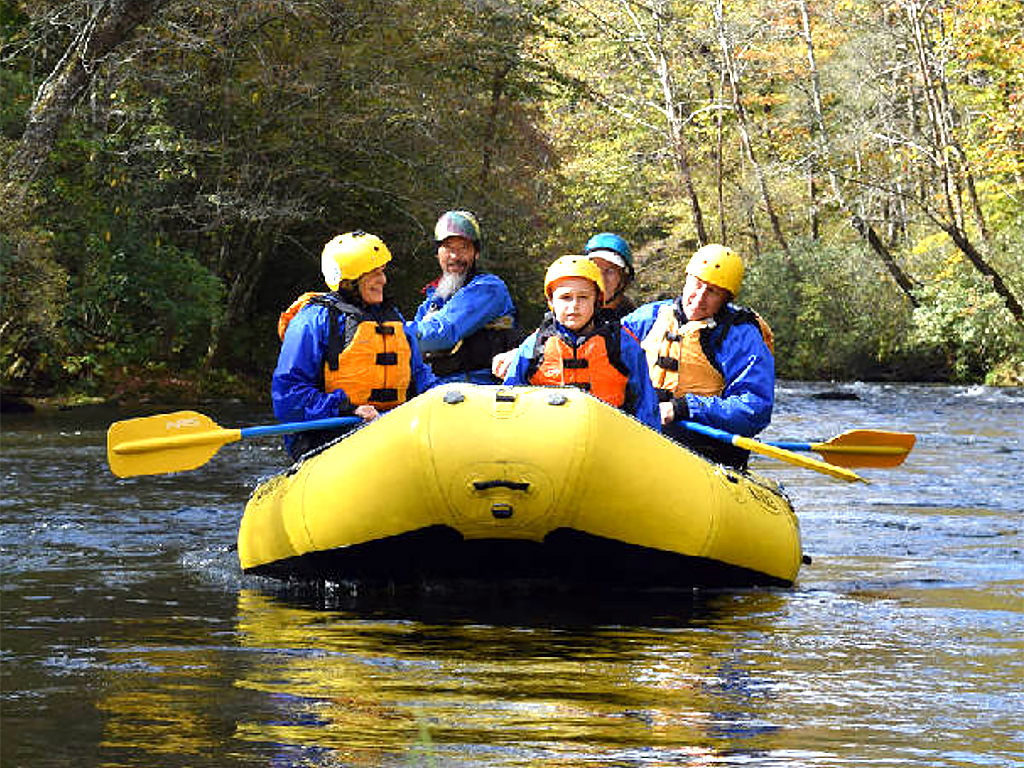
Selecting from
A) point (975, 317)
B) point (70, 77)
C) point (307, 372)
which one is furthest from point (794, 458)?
point (975, 317)

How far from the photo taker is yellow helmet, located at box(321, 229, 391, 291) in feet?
24.6

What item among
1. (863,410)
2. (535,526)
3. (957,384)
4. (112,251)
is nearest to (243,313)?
(112,251)

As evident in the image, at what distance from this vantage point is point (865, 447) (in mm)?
8273

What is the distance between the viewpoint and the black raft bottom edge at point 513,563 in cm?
664

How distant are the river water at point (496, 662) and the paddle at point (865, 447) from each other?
20.0 inches

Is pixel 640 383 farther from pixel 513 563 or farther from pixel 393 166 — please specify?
pixel 393 166

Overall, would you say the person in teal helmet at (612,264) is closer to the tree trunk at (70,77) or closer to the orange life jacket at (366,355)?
the orange life jacket at (366,355)

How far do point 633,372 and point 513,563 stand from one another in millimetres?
1052

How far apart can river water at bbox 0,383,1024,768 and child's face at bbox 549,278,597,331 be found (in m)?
1.09

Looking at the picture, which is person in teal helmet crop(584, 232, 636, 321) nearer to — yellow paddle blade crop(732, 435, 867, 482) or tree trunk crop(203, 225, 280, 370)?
yellow paddle blade crop(732, 435, 867, 482)

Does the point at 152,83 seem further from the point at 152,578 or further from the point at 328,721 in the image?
the point at 328,721

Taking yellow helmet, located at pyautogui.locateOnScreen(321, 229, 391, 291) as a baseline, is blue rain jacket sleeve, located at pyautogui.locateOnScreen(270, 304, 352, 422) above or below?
below

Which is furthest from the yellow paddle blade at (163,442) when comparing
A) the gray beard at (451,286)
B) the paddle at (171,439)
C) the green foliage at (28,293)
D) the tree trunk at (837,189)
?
the tree trunk at (837,189)

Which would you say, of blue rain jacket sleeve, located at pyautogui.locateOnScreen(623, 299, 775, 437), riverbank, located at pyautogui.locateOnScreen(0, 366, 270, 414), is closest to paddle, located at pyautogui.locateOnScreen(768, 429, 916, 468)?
blue rain jacket sleeve, located at pyautogui.locateOnScreen(623, 299, 775, 437)
